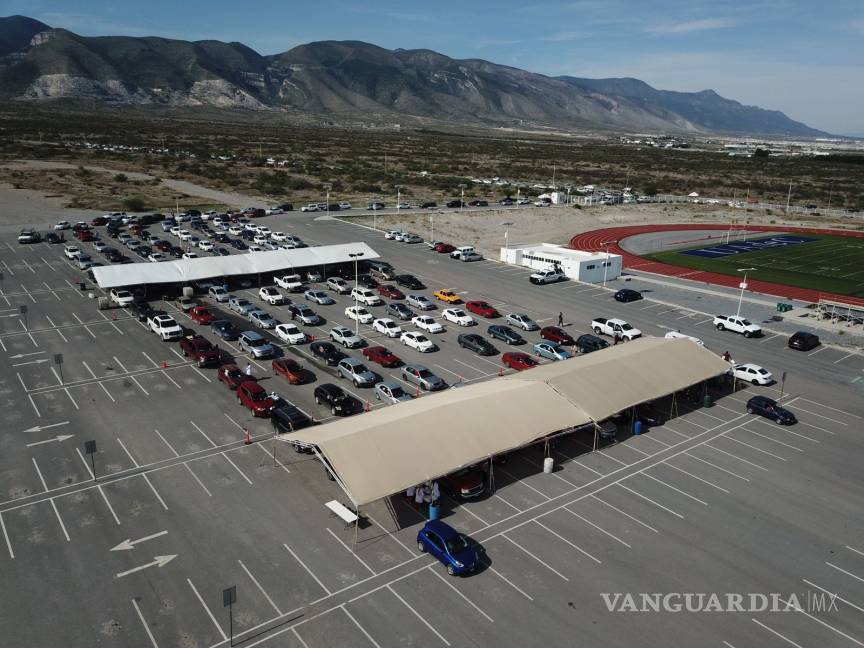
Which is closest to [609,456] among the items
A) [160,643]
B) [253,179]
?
[160,643]

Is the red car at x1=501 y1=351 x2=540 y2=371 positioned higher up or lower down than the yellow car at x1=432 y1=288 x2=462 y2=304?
lower down

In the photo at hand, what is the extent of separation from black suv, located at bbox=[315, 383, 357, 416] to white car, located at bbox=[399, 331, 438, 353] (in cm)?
1118

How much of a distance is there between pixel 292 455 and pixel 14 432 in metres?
15.4

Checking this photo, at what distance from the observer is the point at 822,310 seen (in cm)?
5884

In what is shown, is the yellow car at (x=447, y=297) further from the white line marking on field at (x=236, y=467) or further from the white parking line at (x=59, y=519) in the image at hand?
the white parking line at (x=59, y=519)

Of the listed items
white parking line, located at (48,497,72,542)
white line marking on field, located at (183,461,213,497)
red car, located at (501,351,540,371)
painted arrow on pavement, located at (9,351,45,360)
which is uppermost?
red car, located at (501,351,540,371)

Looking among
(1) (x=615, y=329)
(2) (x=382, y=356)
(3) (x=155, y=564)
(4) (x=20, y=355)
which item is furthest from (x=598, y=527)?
(4) (x=20, y=355)

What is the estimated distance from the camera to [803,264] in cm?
8469

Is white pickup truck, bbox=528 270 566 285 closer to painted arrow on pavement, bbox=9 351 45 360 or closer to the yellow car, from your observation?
the yellow car

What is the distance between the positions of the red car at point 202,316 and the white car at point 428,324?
17.1 m

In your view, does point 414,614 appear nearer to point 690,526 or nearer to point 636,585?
point 636,585

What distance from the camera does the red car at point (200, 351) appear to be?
43.3 metres

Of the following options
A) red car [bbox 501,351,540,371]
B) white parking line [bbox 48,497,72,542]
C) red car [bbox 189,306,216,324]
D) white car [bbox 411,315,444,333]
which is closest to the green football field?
white car [bbox 411,315,444,333]

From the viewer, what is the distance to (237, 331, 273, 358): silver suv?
149ft
